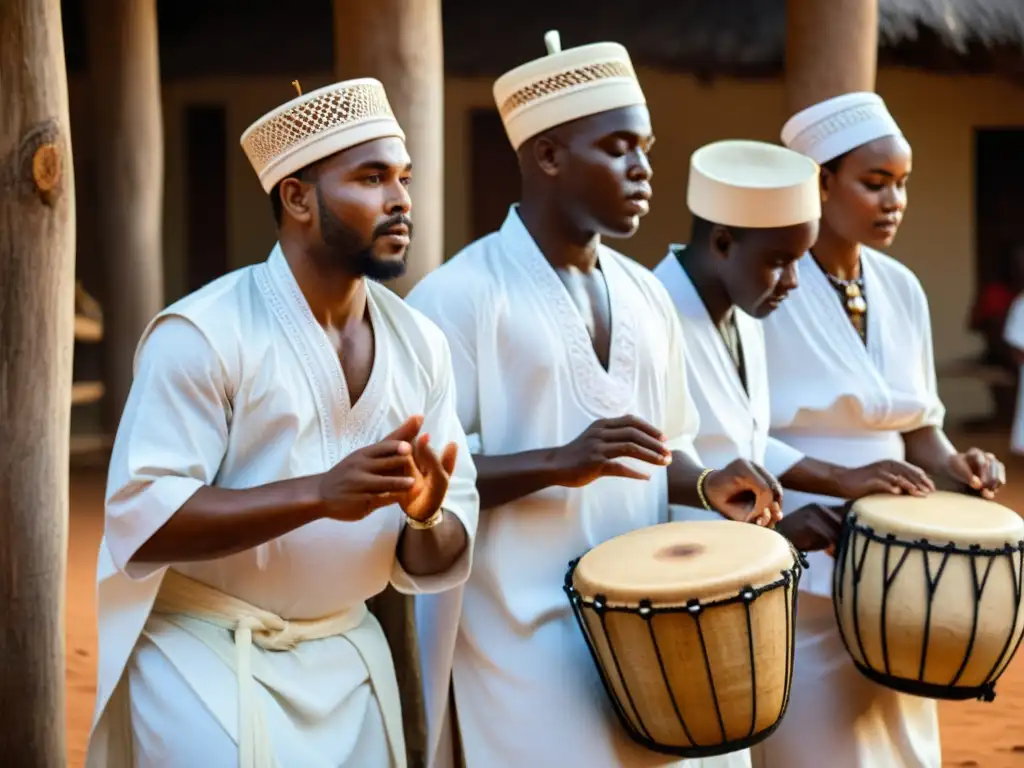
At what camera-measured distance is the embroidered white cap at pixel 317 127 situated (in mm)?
3107

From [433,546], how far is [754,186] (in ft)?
5.49

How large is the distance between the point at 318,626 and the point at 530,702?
69 centimetres

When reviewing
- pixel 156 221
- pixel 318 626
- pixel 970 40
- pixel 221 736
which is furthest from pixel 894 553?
pixel 970 40

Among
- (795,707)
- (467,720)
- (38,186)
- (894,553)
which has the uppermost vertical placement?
(38,186)

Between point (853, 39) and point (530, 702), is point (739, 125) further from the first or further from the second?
point (530, 702)

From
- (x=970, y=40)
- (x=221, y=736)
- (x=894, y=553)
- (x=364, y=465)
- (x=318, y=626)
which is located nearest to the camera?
(x=364, y=465)

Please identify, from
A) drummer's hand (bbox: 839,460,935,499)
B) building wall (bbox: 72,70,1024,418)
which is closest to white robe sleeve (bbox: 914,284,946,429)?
drummer's hand (bbox: 839,460,935,499)

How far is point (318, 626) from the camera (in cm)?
315

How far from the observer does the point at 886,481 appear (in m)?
4.31

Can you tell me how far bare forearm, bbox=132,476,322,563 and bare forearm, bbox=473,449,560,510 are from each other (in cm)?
82

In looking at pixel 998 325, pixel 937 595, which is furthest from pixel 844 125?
pixel 998 325

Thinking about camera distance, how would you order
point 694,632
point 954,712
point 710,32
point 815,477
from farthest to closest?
1. point 710,32
2. point 954,712
3. point 815,477
4. point 694,632

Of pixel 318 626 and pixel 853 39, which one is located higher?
pixel 853 39

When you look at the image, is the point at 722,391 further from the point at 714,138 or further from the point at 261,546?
the point at 714,138
